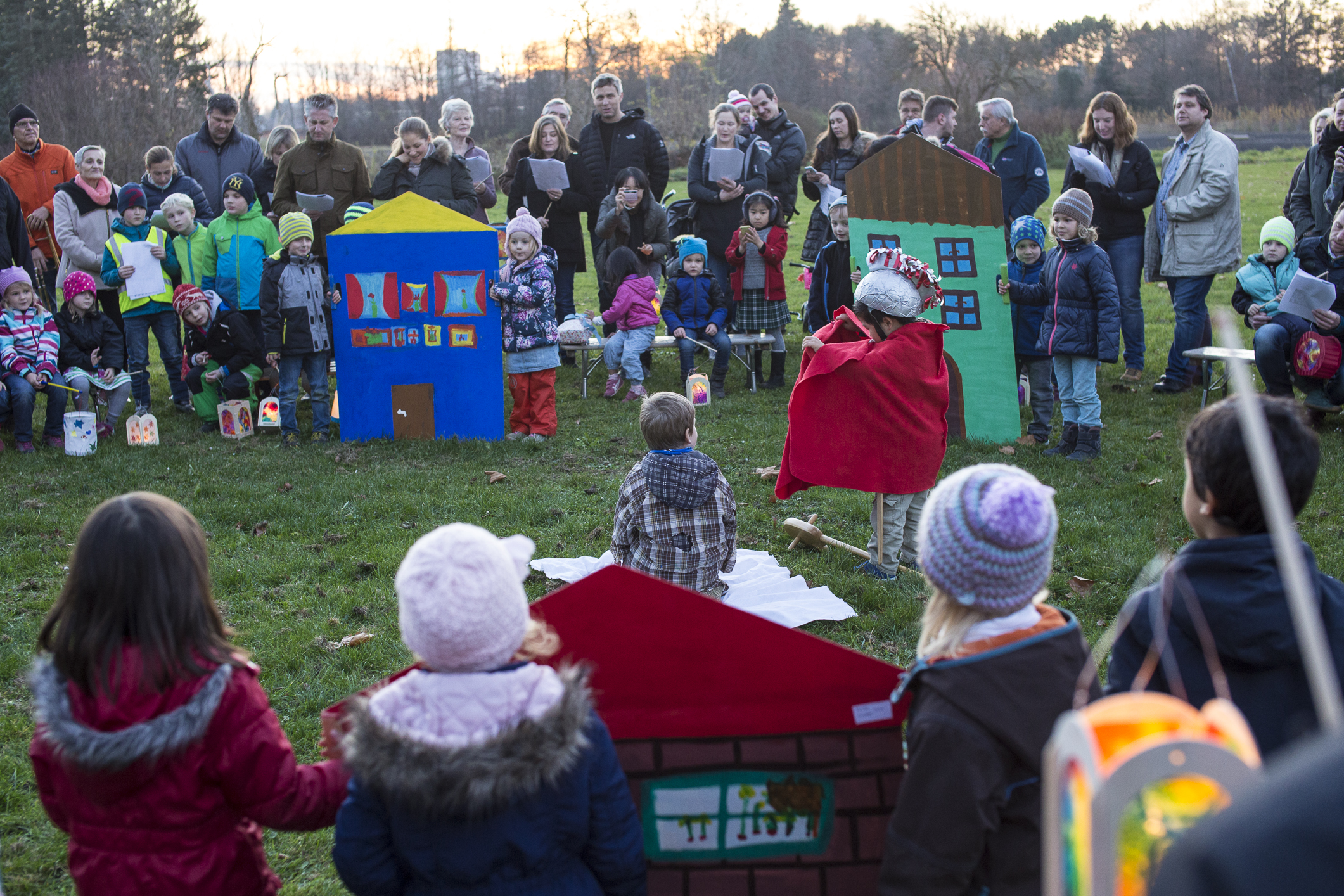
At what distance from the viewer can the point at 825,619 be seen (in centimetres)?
491

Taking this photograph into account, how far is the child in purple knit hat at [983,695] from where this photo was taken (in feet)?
6.43

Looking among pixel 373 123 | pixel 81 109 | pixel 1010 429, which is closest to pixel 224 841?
pixel 1010 429

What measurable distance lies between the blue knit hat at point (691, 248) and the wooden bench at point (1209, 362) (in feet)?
13.7

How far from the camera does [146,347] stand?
8906 millimetres

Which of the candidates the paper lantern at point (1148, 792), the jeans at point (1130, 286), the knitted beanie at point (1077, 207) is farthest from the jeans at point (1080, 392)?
the paper lantern at point (1148, 792)

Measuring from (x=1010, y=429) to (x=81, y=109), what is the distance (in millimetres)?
32472

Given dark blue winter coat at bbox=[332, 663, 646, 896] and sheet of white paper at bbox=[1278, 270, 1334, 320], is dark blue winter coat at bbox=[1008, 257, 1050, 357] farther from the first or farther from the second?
dark blue winter coat at bbox=[332, 663, 646, 896]

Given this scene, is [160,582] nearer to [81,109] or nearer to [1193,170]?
[1193,170]

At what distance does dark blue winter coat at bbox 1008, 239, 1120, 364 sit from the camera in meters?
7.14

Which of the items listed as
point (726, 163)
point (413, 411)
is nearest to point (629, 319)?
point (726, 163)

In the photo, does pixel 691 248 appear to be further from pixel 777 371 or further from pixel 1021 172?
pixel 1021 172

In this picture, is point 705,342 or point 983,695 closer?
point 983,695

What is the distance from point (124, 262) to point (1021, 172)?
739 centimetres

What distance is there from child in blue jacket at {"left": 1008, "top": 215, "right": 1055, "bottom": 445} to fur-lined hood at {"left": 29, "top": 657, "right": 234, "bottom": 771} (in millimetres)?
6523
